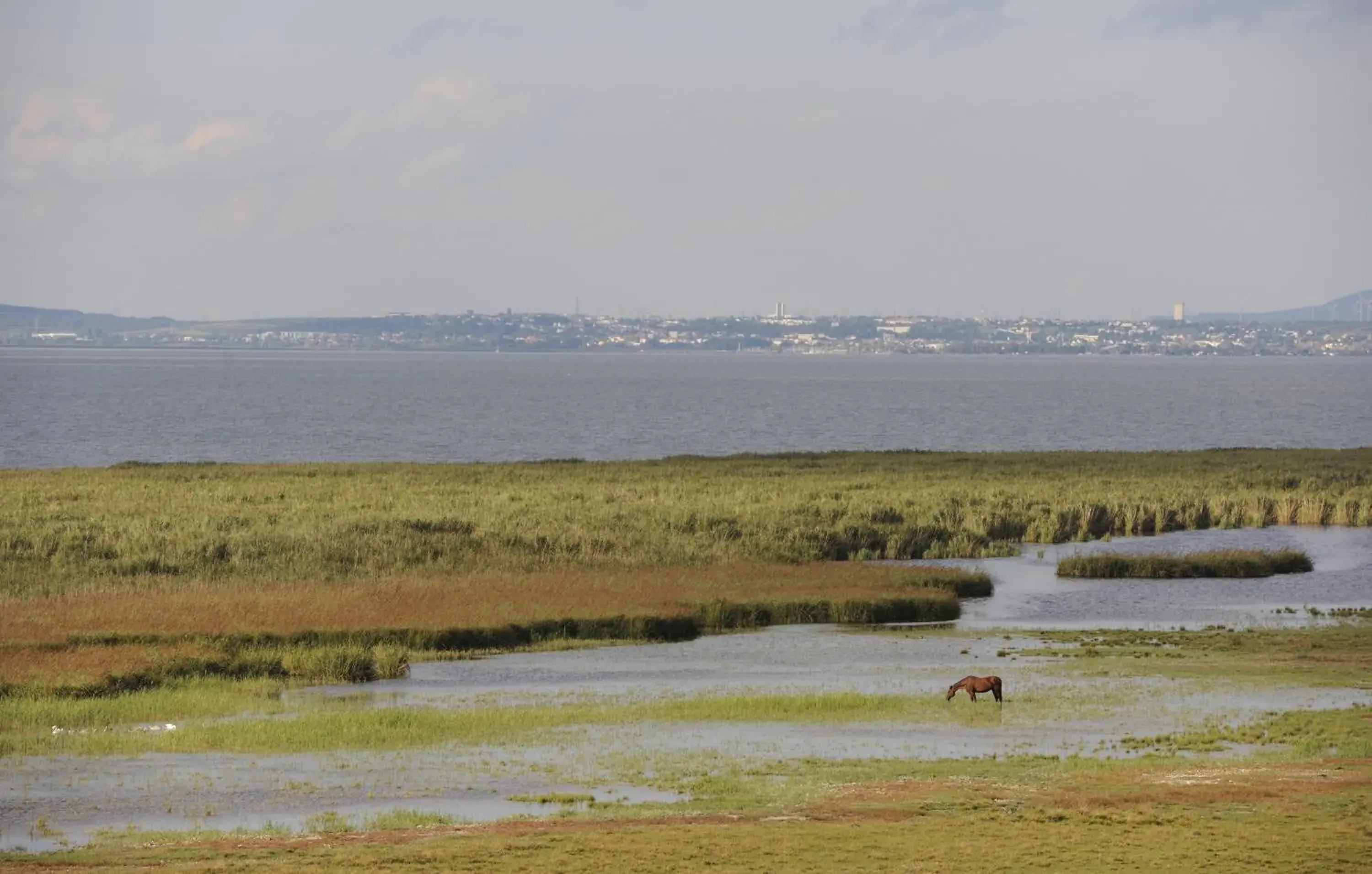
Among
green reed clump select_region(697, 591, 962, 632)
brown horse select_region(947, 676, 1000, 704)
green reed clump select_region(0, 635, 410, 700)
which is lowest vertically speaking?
green reed clump select_region(697, 591, 962, 632)

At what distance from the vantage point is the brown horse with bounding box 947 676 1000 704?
28.1 m

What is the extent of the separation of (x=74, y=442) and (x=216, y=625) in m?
98.2

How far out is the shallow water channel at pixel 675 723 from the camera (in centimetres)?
2133

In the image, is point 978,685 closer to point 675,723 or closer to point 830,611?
point 675,723

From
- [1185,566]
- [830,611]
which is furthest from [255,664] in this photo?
[1185,566]

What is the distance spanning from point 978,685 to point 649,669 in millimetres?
8294

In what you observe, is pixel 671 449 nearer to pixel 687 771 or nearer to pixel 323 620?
pixel 323 620

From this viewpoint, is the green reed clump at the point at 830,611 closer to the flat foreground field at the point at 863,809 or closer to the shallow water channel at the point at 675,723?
the shallow water channel at the point at 675,723

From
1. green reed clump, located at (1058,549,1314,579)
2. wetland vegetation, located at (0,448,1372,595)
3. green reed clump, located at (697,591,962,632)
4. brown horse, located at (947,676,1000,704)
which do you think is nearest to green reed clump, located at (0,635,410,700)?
wetland vegetation, located at (0,448,1372,595)

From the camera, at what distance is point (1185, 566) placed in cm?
5056

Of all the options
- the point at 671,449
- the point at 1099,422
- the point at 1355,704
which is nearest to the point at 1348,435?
the point at 1099,422

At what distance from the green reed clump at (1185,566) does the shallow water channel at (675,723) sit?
485 cm

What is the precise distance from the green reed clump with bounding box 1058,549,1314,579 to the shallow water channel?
191 inches

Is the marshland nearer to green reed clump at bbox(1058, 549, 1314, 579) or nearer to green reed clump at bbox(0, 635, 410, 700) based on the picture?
green reed clump at bbox(0, 635, 410, 700)
